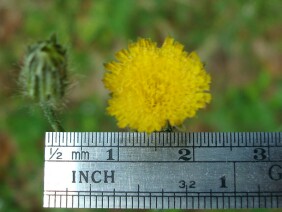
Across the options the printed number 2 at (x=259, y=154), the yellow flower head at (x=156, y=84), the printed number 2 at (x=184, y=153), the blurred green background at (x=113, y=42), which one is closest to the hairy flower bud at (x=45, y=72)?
the yellow flower head at (x=156, y=84)

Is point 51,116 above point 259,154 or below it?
above

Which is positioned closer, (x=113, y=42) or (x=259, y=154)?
(x=259, y=154)

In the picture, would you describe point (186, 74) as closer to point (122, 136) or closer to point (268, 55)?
point (122, 136)

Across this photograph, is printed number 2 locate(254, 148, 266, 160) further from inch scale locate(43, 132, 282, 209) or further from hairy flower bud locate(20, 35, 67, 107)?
hairy flower bud locate(20, 35, 67, 107)

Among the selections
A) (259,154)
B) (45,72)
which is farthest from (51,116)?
(259,154)

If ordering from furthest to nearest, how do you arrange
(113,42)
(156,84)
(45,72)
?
(113,42)
(156,84)
(45,72)

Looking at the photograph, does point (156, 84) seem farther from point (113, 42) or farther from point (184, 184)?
point (113, 42)
